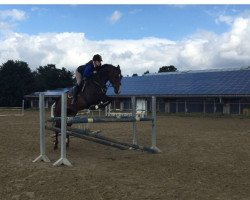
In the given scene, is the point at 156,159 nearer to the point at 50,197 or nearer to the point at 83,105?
the point at 83,105

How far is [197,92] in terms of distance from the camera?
42.8 m

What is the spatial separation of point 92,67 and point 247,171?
4.41 meters

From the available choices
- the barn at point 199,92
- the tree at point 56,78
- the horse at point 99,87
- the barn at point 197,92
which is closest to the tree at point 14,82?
the tree at point 56,78

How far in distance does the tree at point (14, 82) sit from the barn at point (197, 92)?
21.9m

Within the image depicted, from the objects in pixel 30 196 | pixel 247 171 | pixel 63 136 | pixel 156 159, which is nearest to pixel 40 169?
pixel 63 136

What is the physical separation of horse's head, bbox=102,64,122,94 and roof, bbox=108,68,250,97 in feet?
98.3

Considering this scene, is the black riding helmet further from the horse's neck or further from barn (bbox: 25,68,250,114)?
barn (bbox: 25,68,250,114)

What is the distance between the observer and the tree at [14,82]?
6856 cm

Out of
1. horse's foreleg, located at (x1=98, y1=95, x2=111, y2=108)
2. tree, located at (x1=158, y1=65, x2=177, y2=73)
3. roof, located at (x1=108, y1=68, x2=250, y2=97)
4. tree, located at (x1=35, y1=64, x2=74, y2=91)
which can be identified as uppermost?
tree, located at (x1=158, y1=65, x2=177, y2=73)

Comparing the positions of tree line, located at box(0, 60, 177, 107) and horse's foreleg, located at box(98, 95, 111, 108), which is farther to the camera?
tree line, located at box(0, 60, 177, 107)

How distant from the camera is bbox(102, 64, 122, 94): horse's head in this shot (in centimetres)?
959

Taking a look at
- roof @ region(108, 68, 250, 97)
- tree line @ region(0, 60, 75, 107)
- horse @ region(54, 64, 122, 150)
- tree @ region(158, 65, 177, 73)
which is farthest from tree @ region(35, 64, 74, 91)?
horse @ region(54, 64, 122, 150)

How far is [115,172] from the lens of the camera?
7371 millimetres

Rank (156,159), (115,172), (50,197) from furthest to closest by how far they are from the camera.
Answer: (156,159), (115,172), (50,197)
